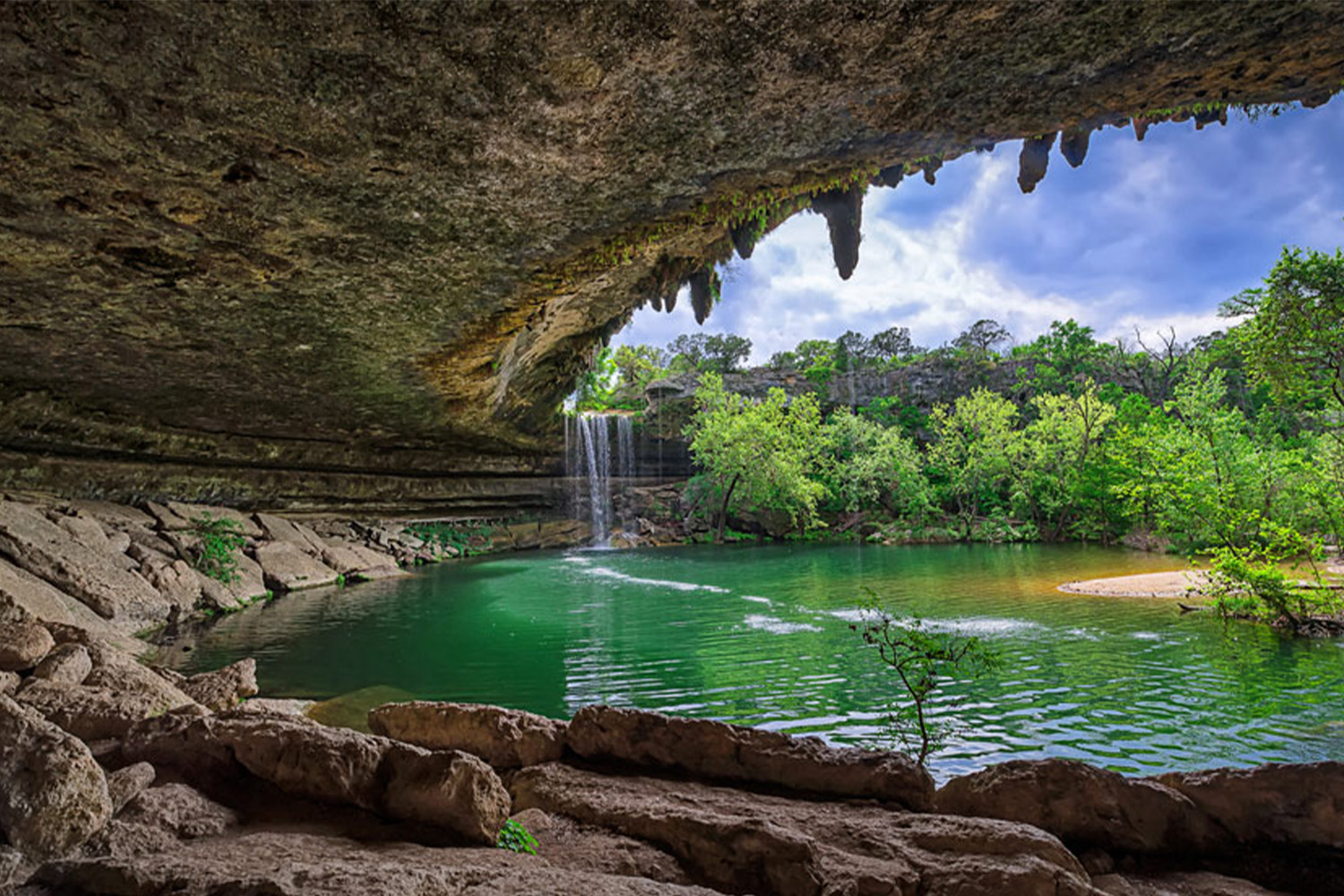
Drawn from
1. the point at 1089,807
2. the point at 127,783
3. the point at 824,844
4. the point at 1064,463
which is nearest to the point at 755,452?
the point at 1064,463

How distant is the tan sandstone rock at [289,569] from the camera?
45.5 feet

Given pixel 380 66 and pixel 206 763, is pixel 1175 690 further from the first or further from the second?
pixel 380 66

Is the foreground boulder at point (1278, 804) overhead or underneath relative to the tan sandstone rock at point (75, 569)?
underneath

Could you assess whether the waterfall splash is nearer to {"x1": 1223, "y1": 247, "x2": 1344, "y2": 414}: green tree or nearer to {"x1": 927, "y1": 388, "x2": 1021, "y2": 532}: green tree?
{"x1": 927, "y1": 388, "x2": 1021, "y2": 532}: green tree

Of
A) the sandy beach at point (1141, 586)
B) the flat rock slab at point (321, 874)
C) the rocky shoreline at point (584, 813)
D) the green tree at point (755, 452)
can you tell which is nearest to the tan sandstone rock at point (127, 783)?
the rocky shoreline at point (584, 813)

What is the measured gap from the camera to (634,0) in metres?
2.77

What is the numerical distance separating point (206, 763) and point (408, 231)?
13.0 feet

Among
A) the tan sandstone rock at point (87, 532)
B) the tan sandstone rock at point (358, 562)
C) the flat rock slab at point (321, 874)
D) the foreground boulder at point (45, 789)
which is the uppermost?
the tan sandstone rock at point (87, 532)

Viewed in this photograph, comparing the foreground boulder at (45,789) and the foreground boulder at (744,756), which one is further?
the foreground boulder at (744,756)

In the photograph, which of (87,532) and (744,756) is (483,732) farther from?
(87,532)

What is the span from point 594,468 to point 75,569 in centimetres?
1960

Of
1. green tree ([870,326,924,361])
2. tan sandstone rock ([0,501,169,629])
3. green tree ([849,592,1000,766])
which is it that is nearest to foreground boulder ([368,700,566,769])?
green tree ([849,592,1000,766])

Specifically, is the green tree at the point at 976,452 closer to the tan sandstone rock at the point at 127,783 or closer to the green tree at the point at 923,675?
the green tree at the point at 923,675

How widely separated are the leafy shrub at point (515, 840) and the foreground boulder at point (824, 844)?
384 millimetres
